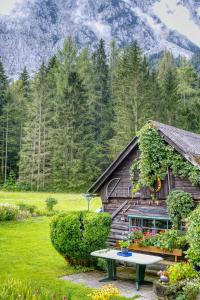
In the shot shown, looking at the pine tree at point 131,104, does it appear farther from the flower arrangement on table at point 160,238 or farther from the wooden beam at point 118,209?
the flower arrangement on table at point 160,238

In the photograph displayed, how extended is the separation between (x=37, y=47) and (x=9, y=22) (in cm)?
1601

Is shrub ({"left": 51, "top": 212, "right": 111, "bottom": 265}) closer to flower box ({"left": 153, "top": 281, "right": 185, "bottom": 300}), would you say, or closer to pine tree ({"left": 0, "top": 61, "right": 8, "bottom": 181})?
flower box ({"left": 153, "top": 281, "right": 185, "bottom": 300})

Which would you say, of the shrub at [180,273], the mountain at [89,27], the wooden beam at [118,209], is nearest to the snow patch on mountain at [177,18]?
the mountain at [89,27]

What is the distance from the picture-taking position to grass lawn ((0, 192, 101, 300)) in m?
11.3

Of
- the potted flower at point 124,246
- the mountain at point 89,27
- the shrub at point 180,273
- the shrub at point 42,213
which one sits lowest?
the shrub at point 42,213

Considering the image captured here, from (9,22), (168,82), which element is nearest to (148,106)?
(168,82)

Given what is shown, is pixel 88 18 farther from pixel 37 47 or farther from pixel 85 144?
pixel 85 144

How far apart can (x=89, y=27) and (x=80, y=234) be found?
410 ft

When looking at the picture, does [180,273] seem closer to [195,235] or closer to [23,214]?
[195,235]

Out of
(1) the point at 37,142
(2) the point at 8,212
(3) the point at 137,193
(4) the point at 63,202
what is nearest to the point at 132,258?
(3) the point at 137,193

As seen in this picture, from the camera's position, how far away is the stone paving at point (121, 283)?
1051cm

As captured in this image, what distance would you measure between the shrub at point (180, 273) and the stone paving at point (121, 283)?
33.1 inches

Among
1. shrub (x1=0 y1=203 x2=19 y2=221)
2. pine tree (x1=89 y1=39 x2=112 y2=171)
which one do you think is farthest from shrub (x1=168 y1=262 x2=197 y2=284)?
pine tree (x1=89 y1=39 x2=112 y2=171)

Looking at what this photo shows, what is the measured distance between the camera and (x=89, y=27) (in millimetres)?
128625
